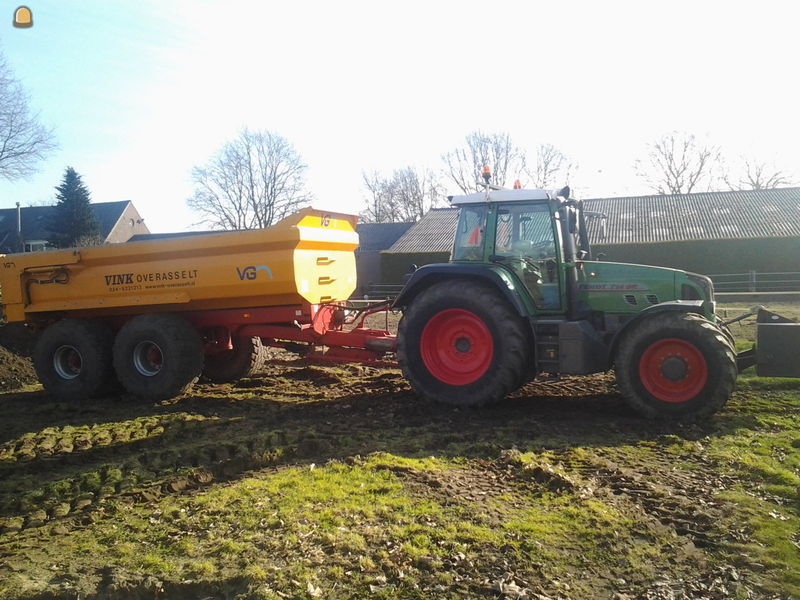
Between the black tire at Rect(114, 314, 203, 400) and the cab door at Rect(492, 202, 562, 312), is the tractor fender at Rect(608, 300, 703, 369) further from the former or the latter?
the black tire at Rect(114, 314, 203, 400)

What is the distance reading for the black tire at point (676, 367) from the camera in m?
6.04

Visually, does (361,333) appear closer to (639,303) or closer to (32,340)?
(639,303)

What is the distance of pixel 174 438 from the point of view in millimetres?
6449

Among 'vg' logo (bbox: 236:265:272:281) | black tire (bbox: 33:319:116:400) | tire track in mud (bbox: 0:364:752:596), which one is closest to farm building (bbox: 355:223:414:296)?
black tire (bbox: 33:319:116:400)

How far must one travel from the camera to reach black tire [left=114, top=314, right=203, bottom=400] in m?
8.08

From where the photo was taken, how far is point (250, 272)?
7.88 meters

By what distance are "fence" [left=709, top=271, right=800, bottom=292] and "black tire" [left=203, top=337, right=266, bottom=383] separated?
19.4 metres

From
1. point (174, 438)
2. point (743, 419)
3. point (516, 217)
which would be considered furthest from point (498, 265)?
point (174, 438)

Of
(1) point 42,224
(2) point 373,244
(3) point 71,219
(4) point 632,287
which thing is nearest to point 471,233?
(4) point 632,287

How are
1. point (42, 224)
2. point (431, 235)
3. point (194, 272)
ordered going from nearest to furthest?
point (194, 272) < point (431, 235) < point (42, 224)

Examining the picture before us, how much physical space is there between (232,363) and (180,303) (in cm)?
141

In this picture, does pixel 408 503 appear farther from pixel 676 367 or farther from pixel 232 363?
pixel 232 363

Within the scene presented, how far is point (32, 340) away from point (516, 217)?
9188 mm

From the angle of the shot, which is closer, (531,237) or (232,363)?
(531,237)
